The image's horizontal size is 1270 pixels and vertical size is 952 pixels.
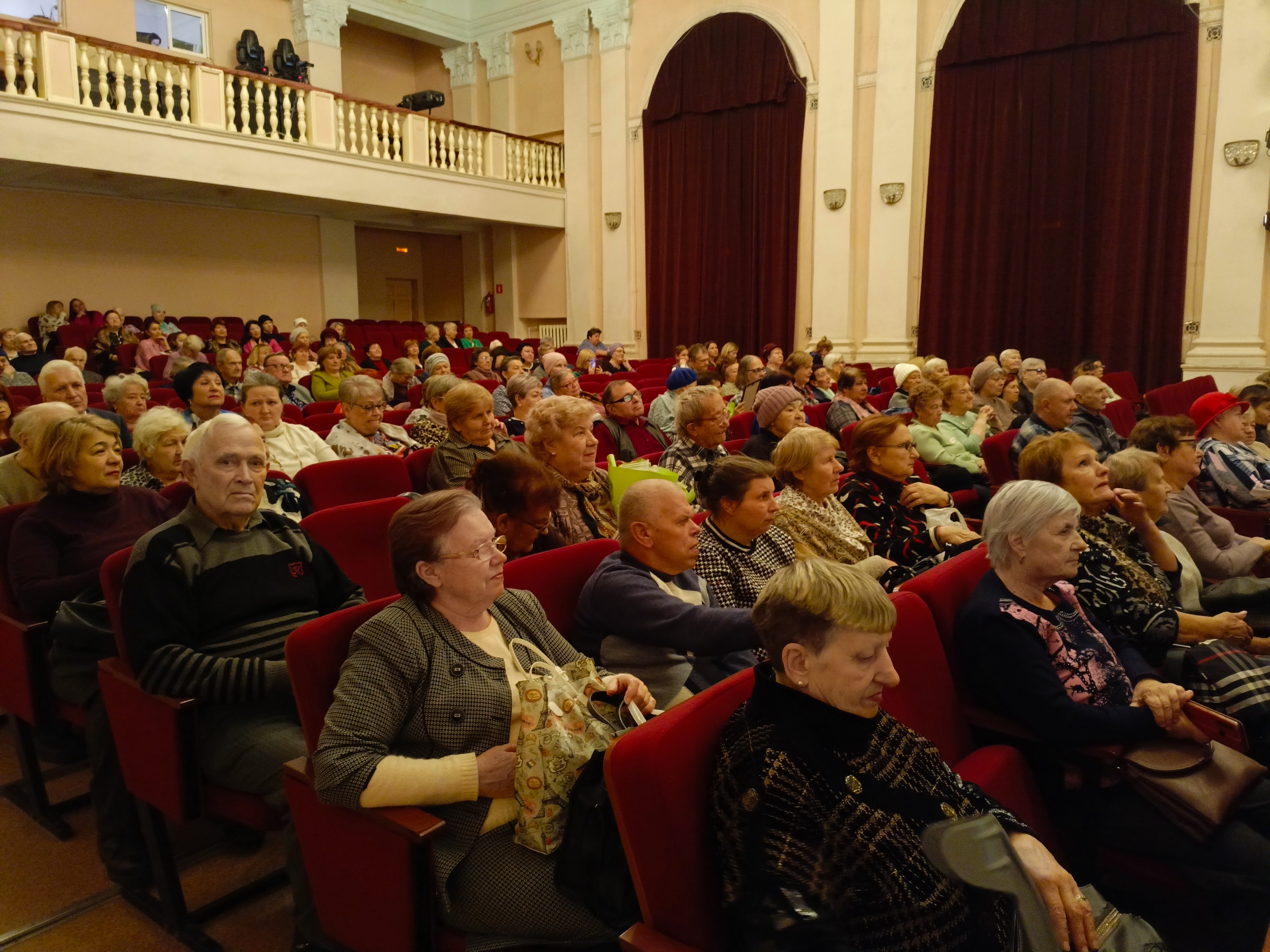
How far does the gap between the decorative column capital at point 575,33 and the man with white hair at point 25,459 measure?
10.7 metres

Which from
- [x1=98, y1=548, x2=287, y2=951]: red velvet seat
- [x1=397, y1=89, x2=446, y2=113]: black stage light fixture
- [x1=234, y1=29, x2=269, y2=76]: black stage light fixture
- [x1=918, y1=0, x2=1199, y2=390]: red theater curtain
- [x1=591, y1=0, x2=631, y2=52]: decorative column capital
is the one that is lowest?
[x1=98, y1=548, x2=287, y2=951]: red velvet seat

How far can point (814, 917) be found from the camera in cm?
120

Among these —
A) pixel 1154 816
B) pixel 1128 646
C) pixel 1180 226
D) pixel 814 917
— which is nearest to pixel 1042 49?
pixel 1180 226

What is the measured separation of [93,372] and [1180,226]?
10.2m

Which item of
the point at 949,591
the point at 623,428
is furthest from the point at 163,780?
the point at 623,428

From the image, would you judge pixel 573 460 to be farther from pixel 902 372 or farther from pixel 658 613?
pixel 902 372

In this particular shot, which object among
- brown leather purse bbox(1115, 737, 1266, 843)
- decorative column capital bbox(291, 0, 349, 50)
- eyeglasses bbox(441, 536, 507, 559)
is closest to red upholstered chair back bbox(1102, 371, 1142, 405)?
brown leather purse bbox(1115, 737, 1266, 843)

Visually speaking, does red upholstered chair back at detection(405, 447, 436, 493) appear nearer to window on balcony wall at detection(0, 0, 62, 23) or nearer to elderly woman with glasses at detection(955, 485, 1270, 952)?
elderly woman with glasses at detection(955, 485, 1270, 952)

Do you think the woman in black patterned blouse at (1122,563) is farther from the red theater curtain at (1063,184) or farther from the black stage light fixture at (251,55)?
the black stage light fixture at (251,55)

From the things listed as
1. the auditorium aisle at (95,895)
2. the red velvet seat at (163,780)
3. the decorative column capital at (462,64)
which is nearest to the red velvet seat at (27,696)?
the auditorium aisle at (95,895)

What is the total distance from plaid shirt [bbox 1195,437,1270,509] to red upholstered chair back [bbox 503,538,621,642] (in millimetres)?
2833

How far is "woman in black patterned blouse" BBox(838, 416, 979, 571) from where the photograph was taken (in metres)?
2.93

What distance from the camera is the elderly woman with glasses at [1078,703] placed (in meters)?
1.64

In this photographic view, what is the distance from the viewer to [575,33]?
12109 millimetres
